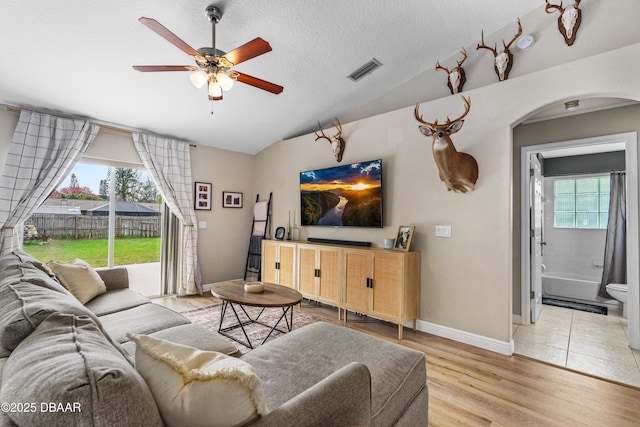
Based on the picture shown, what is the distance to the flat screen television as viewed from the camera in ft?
12.0

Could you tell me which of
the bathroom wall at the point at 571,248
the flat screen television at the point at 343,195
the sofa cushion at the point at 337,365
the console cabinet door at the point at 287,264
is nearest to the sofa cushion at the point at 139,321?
the sofa cushion at the point at 337,365

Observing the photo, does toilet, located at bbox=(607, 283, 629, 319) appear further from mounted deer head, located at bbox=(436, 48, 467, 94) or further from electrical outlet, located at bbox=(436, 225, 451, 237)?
mounted deer head, located at bbox=(436, 48, 467, 94)

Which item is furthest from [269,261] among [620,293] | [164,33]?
[620,293]

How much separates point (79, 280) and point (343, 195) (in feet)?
9.70

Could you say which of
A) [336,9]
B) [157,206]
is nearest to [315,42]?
[336,9]

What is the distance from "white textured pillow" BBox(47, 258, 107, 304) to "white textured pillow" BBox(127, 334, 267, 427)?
221 centimetres

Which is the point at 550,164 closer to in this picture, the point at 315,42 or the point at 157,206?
the point at 315,42

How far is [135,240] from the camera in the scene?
436 centimetres

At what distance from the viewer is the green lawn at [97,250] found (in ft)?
11.9

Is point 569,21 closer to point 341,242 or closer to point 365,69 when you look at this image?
point 365,69

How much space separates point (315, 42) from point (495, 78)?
1973 millimetres

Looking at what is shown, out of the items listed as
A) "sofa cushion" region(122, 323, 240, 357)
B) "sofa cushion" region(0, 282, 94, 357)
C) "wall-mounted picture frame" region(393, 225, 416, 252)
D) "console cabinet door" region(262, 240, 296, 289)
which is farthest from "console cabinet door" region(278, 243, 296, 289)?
"sofa cushion" region(0, 282, 94, 357)

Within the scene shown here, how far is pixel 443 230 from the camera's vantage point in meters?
3.17

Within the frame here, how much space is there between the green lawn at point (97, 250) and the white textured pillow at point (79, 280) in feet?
4.61
